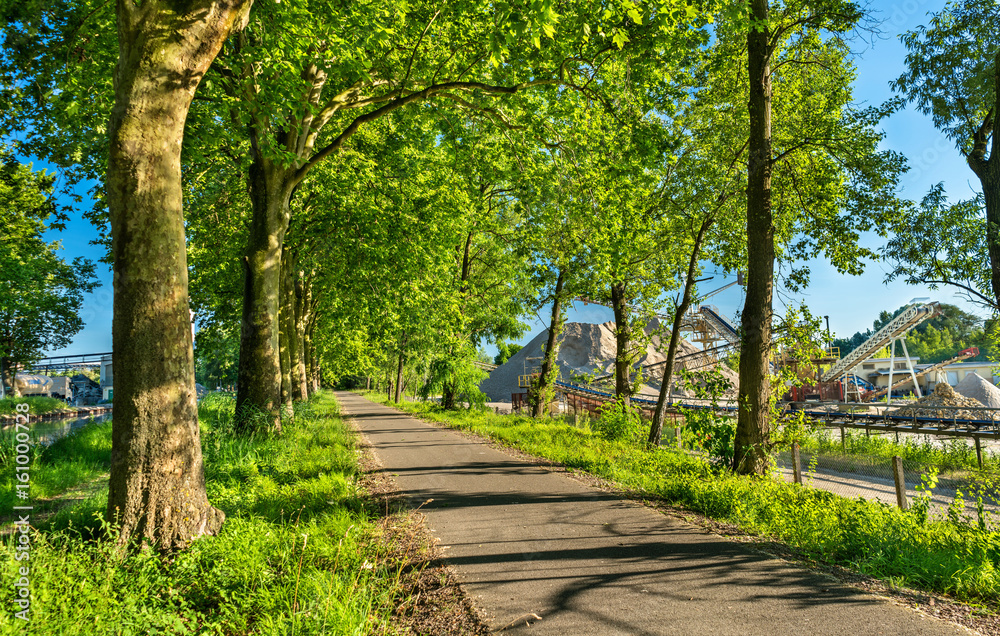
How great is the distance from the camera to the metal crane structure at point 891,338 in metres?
32.8

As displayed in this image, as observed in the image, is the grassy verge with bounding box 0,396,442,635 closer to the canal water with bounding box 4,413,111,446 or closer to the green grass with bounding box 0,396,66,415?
the canal water with bounding box 4,413,111,446

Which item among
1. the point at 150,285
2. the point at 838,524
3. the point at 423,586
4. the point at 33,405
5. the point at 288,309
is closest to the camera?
the point at 423,586

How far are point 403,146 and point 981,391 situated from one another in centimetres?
4389

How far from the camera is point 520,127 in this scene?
9891mm

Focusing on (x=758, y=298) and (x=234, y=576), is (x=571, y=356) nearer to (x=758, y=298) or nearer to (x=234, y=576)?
(x=758, y=298)

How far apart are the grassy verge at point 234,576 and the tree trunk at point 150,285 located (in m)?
0.34

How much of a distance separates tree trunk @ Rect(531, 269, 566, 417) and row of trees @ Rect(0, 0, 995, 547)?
3420 millimetres

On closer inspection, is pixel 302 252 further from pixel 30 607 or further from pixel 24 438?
pixel 30 607

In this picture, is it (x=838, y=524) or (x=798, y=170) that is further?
(x=798, y=170)

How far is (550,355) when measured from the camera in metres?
18.8

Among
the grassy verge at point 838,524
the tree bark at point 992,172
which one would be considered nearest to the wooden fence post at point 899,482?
the grassy verge at point 838,524

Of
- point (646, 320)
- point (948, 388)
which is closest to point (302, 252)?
point (646, 320)

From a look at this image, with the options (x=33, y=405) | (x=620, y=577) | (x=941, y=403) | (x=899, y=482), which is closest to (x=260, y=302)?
(x=620, y=577)

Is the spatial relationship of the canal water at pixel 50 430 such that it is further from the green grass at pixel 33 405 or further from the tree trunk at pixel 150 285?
the tree trunk at pixel 150 285
